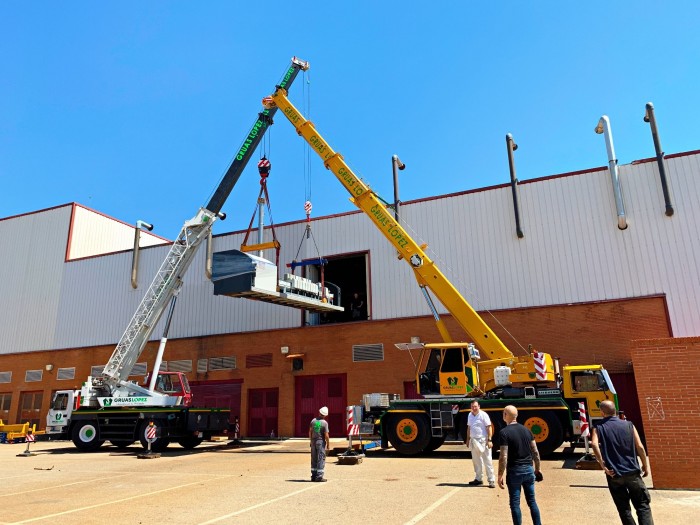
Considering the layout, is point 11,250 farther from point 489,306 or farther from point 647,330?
point 647,330

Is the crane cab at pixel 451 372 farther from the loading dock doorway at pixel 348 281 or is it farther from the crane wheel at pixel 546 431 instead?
the loading dock doorway at pixel 348 281

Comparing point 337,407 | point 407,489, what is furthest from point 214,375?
point 407,489

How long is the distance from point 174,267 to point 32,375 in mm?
17600

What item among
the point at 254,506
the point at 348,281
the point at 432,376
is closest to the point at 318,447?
the point at 254,506

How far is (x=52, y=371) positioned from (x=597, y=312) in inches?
1195

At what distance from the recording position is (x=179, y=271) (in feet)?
74.5

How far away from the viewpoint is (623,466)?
230 inches

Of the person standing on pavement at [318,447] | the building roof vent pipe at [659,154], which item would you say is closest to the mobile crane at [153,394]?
the person standing on pavement at [318,447]

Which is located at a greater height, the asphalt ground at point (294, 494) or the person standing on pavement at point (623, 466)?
the person standing on pavement at point (623, 466)

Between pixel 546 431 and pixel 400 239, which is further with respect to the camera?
pixel 400 239

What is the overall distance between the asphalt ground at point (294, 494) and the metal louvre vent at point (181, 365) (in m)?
13.4

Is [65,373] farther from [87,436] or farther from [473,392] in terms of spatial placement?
[473,392]

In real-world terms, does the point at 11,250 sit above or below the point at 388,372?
above

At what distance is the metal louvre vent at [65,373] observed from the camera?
32.0 metres
